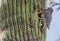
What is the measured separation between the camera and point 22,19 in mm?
939

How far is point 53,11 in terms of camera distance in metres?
1.09

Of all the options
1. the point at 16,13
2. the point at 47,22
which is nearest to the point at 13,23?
the point at 16,13

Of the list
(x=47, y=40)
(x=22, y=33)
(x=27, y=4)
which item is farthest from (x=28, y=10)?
(x=47, y=40)

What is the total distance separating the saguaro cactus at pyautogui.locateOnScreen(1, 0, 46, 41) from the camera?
2.98ft

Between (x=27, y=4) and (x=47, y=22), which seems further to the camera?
(x=47, y=22)

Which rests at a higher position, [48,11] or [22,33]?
[48,11]

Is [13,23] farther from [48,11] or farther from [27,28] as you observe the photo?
[48,11]

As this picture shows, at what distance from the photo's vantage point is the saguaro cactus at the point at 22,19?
91cm

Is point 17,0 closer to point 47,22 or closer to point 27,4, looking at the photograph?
point 27,4

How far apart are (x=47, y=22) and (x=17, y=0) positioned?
275 millimetres

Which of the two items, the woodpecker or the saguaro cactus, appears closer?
the saguaro cactus

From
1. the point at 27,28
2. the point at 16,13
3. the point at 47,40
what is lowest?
the point at 47,40

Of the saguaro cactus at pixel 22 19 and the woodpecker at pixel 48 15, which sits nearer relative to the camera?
the saguaro cactus at pixel 22 19

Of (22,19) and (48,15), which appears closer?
Answer: (22,19)
